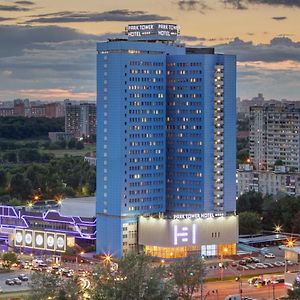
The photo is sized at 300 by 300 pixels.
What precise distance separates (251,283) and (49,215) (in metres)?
11.3

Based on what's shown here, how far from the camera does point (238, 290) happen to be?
3519 cm

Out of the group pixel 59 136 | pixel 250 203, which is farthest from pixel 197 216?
pixel 59 136

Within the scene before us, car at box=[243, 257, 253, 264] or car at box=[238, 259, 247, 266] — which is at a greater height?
car at box=[243, 257, 253, 264]

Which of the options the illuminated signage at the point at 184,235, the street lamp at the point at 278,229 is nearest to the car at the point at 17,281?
the illuminated signage at the point at 184,235

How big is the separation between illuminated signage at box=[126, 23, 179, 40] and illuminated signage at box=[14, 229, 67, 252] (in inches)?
358

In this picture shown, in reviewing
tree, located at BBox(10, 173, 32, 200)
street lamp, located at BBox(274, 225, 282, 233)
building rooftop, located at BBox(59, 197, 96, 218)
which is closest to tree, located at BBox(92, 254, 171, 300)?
building rooftop, located at BBox(59, 197, 96, 218)

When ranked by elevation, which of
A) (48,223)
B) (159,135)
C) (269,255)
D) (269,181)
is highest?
(159,135)

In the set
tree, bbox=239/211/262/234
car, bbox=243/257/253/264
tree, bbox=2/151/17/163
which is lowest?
car, bbox=243/257/253/264

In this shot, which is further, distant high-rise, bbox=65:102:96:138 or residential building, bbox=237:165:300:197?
distant high-rise, bbox=65:102:96:138

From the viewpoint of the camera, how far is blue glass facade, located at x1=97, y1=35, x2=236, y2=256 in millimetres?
41781

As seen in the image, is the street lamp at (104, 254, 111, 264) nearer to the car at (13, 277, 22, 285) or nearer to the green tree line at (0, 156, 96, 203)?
the car at (13, 277, 22, 285)

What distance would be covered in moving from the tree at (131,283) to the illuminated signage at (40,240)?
16.4m

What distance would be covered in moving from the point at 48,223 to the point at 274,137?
1187 inches

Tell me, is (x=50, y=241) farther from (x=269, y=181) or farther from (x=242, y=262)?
(x=269, y=181)
